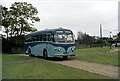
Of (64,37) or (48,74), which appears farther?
(64,37)

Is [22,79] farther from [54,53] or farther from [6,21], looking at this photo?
[6,21]

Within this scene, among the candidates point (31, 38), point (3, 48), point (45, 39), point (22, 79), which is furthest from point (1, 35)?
point (22, 79)

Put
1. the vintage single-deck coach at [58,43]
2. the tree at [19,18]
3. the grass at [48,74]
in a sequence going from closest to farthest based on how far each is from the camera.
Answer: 1. the grass at [48,74]
2. the vintage single-deck coach at [58,43]
3. the tree at [19,18]

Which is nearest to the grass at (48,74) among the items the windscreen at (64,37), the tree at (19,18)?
the windscreen at (64,37)

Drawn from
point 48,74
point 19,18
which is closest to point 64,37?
point 48,74

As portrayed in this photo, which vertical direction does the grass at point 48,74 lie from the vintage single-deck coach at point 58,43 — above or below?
below

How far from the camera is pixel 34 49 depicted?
32094 millimetres

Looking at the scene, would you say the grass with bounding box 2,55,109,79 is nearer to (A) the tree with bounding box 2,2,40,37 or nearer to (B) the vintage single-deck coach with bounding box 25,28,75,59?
(B) the vintage single-deck coach with bounding box 25,28,75,59

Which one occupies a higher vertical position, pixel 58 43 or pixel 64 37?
pixel 64 37

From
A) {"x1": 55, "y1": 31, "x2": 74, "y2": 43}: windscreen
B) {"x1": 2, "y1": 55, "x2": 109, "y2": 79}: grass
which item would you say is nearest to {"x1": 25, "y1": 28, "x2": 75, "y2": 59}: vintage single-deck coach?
{"x1": 55, "y1": 31, "x2": 74, "y2": 43}: windscreen

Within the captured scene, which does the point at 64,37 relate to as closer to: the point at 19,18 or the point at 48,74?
the point at 48,74

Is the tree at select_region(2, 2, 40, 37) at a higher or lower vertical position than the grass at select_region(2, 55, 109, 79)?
higher

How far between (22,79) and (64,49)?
38.8ft

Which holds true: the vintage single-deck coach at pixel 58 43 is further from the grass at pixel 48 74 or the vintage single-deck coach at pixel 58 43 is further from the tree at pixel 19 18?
the tree at pixel 19 18
